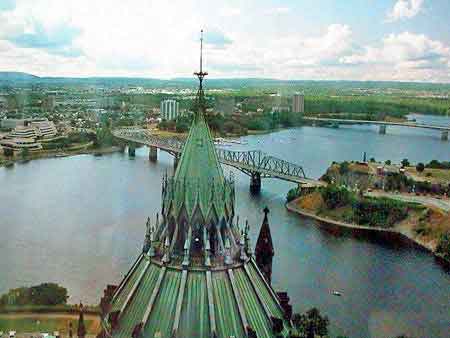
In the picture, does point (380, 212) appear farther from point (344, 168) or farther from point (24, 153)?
point (24, 153)

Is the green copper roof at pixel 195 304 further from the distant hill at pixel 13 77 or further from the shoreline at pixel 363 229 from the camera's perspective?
the shoreline at pixel 363 229

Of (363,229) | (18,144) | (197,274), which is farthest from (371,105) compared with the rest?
(197,274)

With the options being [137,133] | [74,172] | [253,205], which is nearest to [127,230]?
[253,205]

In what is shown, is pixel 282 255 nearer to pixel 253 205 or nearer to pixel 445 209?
pixel 253 205

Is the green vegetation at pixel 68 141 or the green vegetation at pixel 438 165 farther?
the green vegetation at pixel 68 141

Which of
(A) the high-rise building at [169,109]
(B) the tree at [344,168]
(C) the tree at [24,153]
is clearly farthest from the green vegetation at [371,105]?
(C) the tree at [24,153]

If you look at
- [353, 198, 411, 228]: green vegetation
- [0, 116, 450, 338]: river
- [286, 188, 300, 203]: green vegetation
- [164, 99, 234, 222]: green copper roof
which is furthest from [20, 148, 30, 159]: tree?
[164, 99, 234, 222]: green copper roof

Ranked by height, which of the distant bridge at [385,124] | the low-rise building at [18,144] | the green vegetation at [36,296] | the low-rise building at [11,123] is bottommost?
the green vegetation at [36,296]
